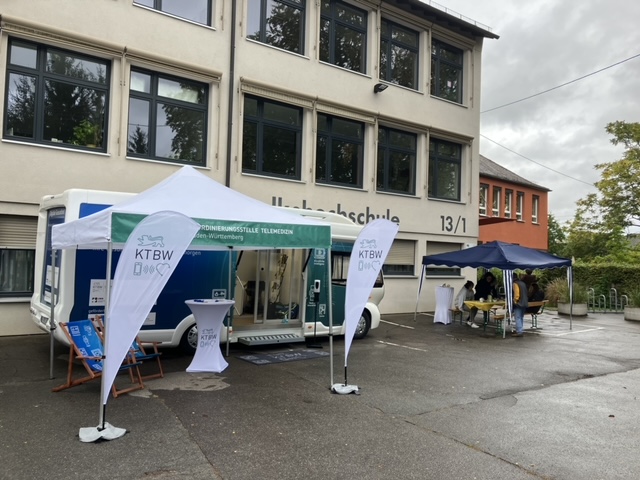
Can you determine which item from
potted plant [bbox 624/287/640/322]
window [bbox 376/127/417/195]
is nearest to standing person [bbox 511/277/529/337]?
window [bbox 376/127/417/195]

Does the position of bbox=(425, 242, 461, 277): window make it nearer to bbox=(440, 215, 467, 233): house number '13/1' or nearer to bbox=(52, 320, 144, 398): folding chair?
bbox=(440, 215, 467, 233): house number '13/1'

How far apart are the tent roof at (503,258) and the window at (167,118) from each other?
7.49 metres

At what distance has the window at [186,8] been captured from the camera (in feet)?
40.3

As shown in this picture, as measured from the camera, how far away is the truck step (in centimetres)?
936

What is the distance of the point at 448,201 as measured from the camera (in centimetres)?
1856

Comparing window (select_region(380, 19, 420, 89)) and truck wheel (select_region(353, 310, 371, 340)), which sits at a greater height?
window (select_region(380, 19, 420, 89))

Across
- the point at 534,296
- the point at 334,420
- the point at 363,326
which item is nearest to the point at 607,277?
the point at 534,296

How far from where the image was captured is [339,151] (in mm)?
15867

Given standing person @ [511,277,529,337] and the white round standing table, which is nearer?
the white round standing table

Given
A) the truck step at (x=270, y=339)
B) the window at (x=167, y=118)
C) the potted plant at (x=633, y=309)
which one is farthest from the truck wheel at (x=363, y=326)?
the potted plant at (x=633, y=309)

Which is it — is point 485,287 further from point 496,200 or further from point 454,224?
point 496,200

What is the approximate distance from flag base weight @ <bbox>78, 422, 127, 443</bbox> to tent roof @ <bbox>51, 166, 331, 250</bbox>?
198cm

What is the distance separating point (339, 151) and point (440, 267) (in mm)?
5934

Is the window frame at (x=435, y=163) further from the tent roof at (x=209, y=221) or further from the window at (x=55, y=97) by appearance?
the tent roof at (x=209, y=221)
